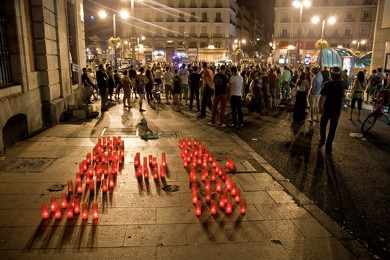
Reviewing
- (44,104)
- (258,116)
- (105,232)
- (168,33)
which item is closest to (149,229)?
(105,232)

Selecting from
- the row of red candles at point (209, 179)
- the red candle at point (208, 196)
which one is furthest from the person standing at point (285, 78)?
the red candle at point (208, 196)

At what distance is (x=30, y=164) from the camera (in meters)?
7.17

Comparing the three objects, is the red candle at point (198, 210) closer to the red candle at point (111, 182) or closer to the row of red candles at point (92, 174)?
the row of red candles at point (92, 174)

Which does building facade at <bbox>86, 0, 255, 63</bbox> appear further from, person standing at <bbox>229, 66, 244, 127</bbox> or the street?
the street

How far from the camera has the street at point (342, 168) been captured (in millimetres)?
5074

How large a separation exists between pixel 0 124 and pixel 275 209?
6309mm

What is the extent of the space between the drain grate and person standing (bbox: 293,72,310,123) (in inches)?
338

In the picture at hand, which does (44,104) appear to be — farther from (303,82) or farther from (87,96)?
(303,82)

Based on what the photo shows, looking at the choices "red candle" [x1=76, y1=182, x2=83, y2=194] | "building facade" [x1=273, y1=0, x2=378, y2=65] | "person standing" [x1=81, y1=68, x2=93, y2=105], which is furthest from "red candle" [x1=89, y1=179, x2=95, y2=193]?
"building facade" [x1=273, y1=0, x2=378, y2=65]

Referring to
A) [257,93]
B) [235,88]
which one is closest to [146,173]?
[235,88]

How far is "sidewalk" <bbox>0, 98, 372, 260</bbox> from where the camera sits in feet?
13.2

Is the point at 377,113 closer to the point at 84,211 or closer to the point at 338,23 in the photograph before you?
the point at 84,211

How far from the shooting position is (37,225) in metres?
4.55

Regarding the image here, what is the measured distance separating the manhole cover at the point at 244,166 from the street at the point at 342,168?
599 millimetres
